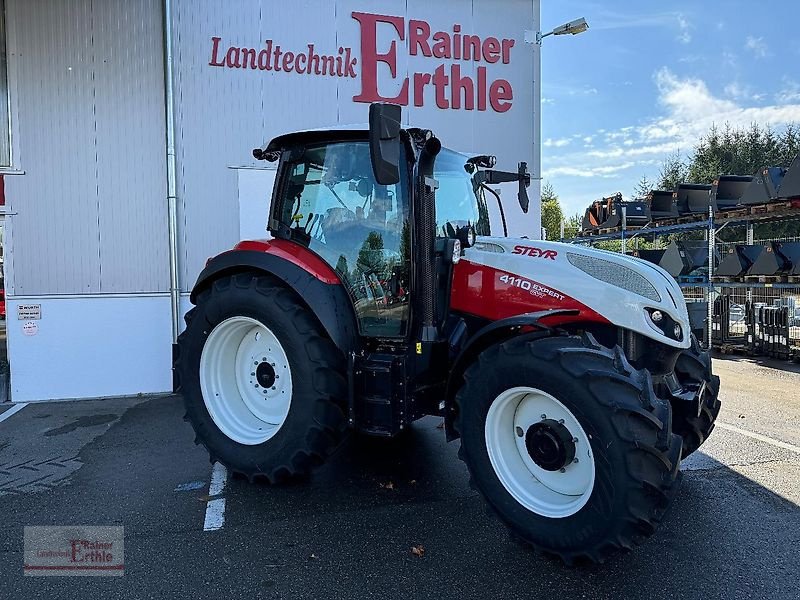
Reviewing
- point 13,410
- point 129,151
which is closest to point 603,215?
point 129,151

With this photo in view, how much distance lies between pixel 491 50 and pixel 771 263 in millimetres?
5851

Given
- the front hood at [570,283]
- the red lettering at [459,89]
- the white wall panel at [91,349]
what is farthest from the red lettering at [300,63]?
the front hood at [570,283]

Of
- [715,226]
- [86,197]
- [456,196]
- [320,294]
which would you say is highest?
[86,197]

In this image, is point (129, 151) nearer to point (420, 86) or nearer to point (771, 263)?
point (420, 86)

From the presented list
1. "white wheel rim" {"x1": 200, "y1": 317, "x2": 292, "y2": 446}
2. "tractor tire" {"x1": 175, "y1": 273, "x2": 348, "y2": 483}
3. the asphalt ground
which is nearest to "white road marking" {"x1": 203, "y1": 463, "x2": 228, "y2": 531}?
the asphalt ground

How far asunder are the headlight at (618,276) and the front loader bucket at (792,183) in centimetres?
749

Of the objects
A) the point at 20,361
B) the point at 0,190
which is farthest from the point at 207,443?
the point at 0,190

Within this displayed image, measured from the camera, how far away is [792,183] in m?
9.20

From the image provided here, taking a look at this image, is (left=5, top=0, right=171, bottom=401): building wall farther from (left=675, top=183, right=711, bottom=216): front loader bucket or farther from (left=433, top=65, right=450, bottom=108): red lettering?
(left=675, top=183, right=711, bottom=216): front loader bucket

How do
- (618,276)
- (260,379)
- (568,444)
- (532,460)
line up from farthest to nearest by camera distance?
(260,379) < (618,276) < (532,460) < (568,444)

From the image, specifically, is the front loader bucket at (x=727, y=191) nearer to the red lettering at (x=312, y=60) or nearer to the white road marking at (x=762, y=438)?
the white road marking at (x=762, y=438)

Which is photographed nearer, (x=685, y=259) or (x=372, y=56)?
(x=372, y=56)

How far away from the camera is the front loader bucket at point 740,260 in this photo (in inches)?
420

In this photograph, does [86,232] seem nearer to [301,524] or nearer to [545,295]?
[301,524]
